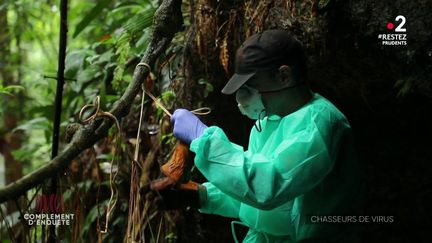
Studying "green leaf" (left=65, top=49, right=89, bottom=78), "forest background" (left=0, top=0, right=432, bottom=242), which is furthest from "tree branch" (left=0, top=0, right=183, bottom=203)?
"green leaf" (left=65, top=49, right=89, bottom=78)

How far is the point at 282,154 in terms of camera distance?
1.02m

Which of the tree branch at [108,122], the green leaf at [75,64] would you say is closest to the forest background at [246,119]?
the tree branch at [108,122]

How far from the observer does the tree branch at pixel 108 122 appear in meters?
1.11

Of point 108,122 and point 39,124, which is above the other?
point 108,122

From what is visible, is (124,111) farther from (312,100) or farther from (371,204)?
(371,204)

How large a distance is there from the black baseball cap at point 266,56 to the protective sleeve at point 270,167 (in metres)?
0.15

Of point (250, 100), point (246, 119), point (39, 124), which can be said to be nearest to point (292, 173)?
point (250, 100)

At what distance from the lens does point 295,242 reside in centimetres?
113

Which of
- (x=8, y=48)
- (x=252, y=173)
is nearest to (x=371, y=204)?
(x=252, y=173)

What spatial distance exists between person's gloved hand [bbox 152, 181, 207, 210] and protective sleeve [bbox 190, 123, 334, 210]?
0.21 m

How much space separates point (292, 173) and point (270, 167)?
0.15ft

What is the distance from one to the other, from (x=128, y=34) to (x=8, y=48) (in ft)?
5.92

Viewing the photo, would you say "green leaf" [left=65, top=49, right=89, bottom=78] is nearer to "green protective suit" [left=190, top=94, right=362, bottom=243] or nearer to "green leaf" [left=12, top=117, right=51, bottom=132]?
"green leaf" [left=12, top=117, right=51, bottom=132]

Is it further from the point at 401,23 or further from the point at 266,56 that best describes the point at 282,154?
the point at 401,23
